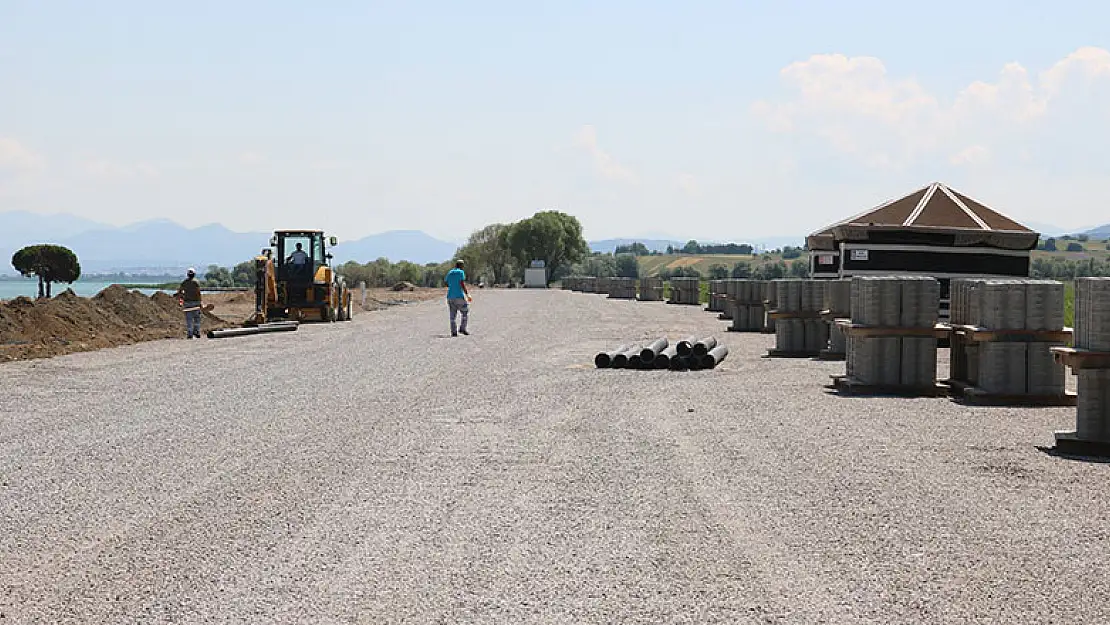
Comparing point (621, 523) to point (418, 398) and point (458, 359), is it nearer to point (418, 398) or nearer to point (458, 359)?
point (418, 398)

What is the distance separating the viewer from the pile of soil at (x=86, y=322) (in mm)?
24578

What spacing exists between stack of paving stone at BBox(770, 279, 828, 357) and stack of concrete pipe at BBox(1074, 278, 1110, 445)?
10828 millimetres

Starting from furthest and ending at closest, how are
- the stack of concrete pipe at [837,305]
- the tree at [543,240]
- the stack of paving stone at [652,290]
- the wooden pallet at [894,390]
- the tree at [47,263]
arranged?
the tree at [543,240]
the stack of paving stone at [652,290]
the tree at [47,263]
the stack of concrete pipe at [837,305]
the wooden pallet at [894,390]

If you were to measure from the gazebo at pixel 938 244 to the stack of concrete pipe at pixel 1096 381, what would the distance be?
13938 mm

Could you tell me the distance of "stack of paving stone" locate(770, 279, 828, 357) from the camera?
840 inches

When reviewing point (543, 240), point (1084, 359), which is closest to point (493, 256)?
point (543, 240)

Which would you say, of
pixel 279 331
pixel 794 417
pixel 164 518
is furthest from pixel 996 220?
pixel 164 518

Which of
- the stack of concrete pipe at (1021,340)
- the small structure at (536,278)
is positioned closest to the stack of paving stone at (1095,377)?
the stack of concrete pipe at (1021,340)

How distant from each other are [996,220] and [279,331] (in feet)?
60.5

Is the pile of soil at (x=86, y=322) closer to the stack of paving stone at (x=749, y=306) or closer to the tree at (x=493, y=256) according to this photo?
the stack of paving stone at (x=749, y=306)

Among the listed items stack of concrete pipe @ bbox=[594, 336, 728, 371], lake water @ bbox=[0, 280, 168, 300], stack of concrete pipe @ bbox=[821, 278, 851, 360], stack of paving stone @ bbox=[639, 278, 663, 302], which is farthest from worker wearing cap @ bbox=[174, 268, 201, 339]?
stack of paving stone @ bbox=[639, 278, 663, 302]

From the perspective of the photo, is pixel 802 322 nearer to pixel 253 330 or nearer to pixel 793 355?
pixel 793 355

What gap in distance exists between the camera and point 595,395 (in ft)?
49.1

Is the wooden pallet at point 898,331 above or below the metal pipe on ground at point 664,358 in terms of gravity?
above
